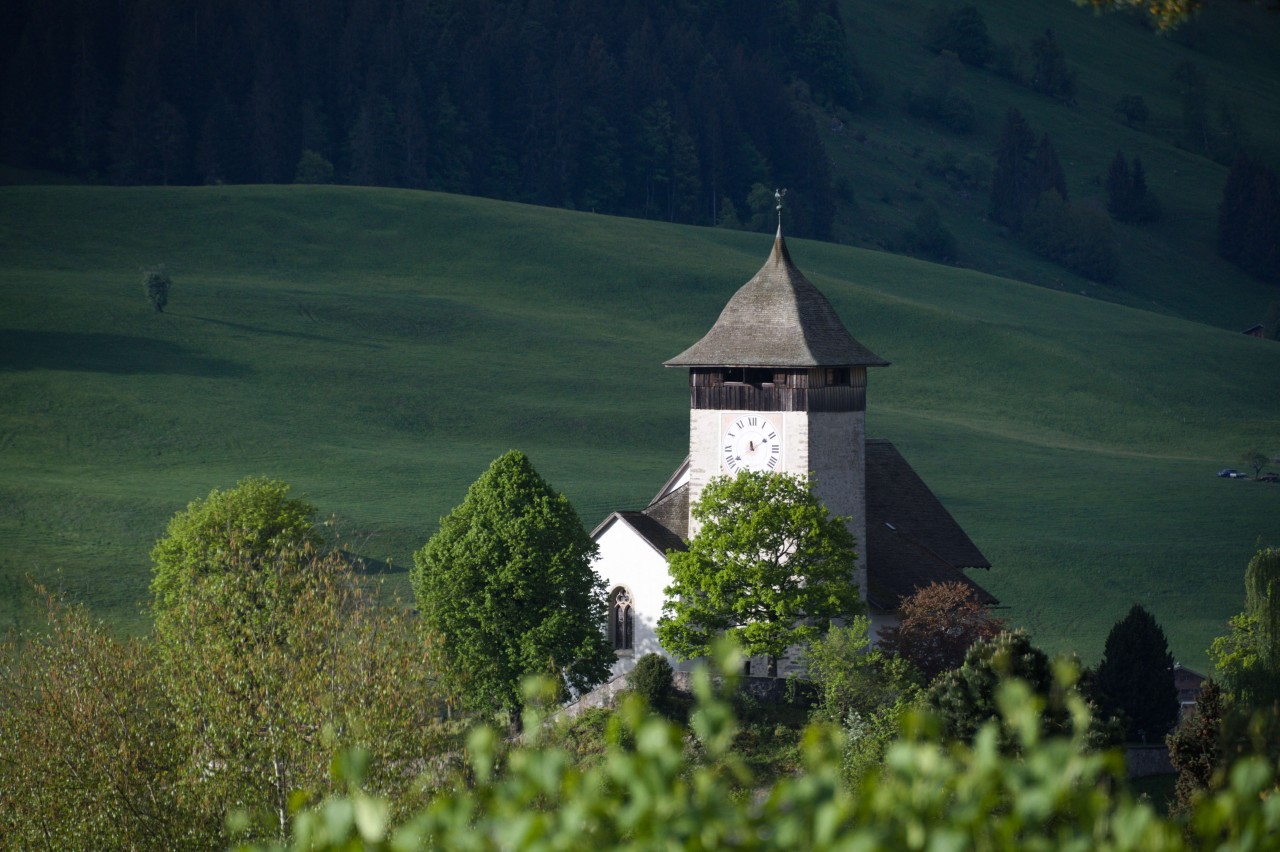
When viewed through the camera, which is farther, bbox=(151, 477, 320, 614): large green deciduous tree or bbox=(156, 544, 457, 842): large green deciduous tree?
bbox=(151, 477, 320, 614): large green deciduous tree

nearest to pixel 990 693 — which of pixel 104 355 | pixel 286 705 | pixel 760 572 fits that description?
pixel 760 572

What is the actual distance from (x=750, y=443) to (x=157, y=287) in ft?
235

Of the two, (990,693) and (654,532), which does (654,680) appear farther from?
(990,693)

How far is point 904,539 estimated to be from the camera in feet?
210

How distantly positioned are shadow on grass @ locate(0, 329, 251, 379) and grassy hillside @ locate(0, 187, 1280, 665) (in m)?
0.26

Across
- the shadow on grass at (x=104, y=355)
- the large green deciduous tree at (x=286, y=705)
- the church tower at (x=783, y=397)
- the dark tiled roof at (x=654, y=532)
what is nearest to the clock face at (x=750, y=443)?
the church tower at (x=783, y=397)

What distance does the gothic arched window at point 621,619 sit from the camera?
61719 mm

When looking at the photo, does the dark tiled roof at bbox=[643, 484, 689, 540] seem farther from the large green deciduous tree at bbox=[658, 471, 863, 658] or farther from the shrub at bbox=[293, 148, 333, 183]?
the shrub at bbox=[293, 148, 333, 183]

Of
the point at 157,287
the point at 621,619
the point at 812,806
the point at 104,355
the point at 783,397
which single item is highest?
the point at 157,287

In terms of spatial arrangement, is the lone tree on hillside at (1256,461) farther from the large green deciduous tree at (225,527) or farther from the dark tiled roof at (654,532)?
the large green deciduous tree at (225,527)

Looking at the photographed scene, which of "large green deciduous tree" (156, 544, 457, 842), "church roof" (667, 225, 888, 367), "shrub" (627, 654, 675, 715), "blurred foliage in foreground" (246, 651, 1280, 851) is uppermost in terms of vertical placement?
"church roof" (667, 225, 888, 367)

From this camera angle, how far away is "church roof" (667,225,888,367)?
59.8m

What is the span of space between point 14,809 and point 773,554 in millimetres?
28406

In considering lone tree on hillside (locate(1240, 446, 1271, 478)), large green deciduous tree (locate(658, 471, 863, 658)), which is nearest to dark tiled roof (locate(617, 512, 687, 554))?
large green deciduous tree (locate(658, 471, 863, 658))
